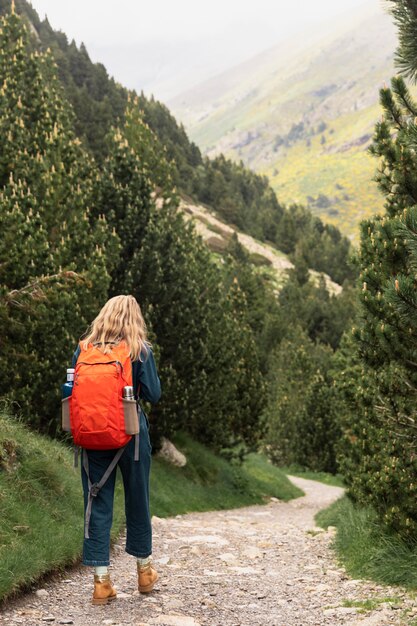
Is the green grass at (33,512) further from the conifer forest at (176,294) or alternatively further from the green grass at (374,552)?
the green grass at (374,552)

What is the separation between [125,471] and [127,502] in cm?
39

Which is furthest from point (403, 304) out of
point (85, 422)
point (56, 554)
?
point (56, 554)

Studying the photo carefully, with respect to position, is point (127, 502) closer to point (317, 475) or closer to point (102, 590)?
point (102, 590)

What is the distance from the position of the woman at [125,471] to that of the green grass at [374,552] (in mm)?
2882

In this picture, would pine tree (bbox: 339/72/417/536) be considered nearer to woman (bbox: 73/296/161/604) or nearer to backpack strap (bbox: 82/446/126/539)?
woman (bbox: 73/296/161/604)

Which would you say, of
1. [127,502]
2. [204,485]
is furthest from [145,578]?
[204,485]

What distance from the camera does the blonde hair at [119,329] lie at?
6586 mm

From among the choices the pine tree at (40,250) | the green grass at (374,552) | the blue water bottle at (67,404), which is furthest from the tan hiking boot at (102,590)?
the pine tree at (40,250)

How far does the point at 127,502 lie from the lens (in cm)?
686

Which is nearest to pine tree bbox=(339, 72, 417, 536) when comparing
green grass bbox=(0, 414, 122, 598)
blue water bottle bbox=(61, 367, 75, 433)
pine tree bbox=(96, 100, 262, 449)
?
blue water bottle bbox=(61, 367, 75, 433)

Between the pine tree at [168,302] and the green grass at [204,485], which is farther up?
the pine tree at [168,302]

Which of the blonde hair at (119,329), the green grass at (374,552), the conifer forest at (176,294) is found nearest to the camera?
the blonde hair at (119,329)

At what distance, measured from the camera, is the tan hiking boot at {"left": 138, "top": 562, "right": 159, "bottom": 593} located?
6.86 meters

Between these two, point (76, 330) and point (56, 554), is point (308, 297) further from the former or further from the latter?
point (56, 554)
